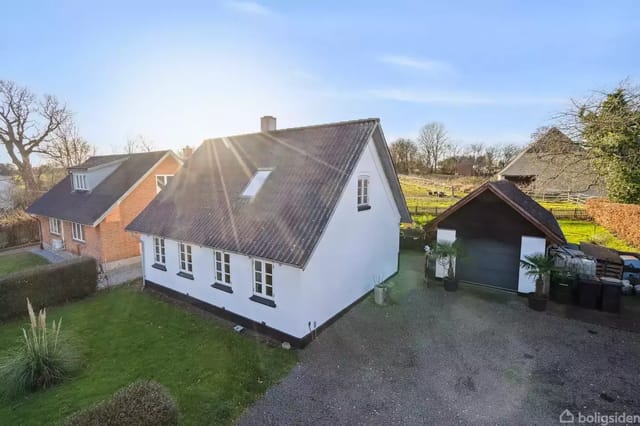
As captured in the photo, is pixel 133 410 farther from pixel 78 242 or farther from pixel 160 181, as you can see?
pixel 78 242

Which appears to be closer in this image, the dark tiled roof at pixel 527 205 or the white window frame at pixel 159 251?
the dark tiled roof at pixel 527 205

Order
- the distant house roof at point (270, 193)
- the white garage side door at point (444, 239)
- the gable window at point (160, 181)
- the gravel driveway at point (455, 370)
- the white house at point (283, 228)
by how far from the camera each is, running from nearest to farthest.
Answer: the gravel driveway at point (455, 370), the white house at point (283, 228), the distant house roof at point (270, 193), the white garage side door at point (444, 239), the gable window at point (160, 181)

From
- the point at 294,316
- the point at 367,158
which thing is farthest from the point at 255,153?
the point at 294,316

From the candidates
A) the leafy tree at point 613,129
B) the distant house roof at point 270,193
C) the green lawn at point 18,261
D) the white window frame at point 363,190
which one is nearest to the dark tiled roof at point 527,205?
the distant house roof at point 270,193

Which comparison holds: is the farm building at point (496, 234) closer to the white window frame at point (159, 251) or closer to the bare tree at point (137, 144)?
the white window frame at point (159, 251)

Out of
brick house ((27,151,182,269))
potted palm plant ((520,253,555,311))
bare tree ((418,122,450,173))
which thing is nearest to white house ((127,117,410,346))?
brick house ((27,151,182,269))

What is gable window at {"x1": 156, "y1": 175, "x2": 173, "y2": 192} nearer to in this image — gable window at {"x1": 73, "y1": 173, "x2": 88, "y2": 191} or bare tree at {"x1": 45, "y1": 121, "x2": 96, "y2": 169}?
gable window at {"x1": 73, "y1": 173, "x2": 88, "y2": 191}

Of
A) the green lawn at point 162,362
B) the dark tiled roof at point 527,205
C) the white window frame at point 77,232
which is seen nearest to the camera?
the green lawn at point 162,362
